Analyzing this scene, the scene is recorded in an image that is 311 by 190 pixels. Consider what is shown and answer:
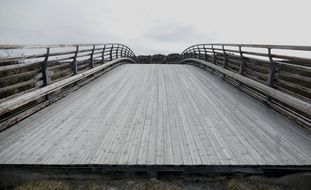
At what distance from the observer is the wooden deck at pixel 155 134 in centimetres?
479

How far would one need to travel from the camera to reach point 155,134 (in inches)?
231

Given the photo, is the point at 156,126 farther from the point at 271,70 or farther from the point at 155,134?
the point at 271,70

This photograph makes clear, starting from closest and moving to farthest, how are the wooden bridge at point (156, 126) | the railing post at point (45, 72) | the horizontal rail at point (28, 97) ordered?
the wooden bridge at point (156, 126) < the horizontal rail at point (28, 97) < the railing post at point (45, 72)

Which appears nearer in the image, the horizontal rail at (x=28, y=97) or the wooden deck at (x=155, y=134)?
the wooden deck at (x=155, y=134)

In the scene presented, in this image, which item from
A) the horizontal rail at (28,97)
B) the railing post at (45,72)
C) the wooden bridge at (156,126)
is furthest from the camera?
the railing post at (45,72)

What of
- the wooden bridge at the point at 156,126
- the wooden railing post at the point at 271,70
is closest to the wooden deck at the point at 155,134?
the wooden bridge at the point at 156,126

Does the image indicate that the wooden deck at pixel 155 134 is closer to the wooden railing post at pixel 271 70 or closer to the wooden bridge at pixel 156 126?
the wooden bridge at pixel 156 126

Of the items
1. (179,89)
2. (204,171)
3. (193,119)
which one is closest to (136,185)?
(204,171)

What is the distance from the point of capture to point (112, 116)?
7.16 m

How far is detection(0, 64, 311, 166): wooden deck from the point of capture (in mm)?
4785

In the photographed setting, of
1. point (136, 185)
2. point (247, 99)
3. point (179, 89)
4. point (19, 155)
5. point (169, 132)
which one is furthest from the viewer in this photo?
point (179, 89)

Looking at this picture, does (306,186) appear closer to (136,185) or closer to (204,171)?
(204,171)

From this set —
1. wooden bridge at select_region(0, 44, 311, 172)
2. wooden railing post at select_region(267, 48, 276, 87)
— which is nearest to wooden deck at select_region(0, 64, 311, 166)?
wooden bridge at select_region(0, 44, 311, 172)

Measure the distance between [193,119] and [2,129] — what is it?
391 centimetres
